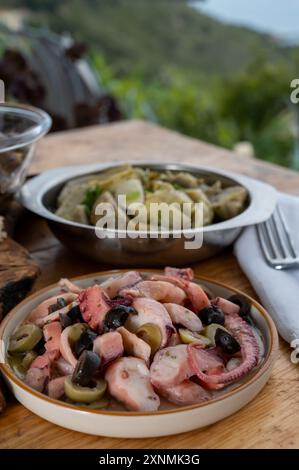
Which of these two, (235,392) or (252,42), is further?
(252,42)

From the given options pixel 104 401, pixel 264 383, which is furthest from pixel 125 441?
pixel 264 383

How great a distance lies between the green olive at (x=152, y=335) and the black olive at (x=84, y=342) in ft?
0.24

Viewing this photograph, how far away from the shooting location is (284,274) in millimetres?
1218

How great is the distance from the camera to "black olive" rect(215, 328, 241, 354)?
93cm

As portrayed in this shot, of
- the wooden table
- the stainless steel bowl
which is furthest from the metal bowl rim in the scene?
the wooden table

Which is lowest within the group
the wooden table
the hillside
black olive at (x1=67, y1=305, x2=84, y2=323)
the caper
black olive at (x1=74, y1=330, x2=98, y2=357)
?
the hillside

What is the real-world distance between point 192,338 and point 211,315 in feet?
0.24

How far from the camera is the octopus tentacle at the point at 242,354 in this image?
867 mm

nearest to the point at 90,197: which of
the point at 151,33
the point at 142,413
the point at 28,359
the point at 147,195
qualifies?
the point at 147,195

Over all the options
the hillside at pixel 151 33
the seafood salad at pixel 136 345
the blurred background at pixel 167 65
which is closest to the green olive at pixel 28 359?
A: the seafood salad at pixel 136 345

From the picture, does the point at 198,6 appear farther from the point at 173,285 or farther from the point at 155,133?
the point at 173,285

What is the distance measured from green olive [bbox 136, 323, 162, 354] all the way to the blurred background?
228 cm

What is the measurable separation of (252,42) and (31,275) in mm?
6128

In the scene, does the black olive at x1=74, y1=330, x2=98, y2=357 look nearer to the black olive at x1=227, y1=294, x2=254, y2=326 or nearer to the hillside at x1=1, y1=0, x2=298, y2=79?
the black olive at x1=227, y1=294, x2=254, y2=326
